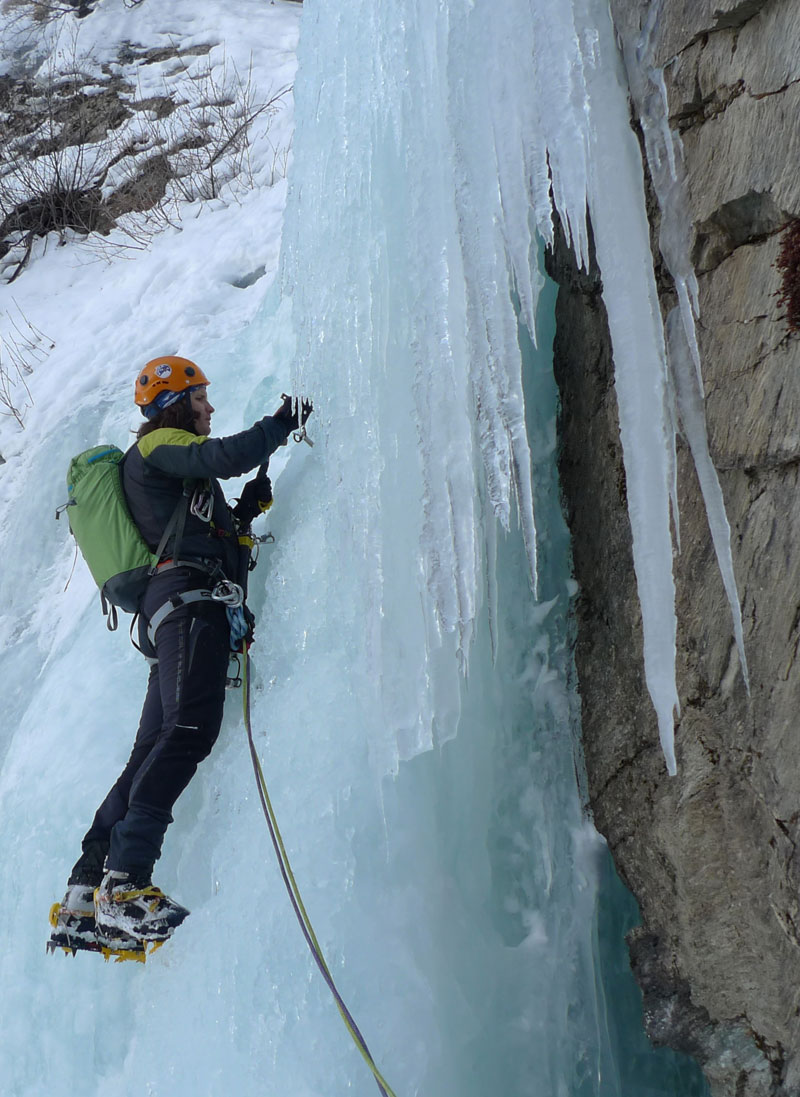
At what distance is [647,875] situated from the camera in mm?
2465

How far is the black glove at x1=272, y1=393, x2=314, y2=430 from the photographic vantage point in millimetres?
2893

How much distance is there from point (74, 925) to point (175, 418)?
1.56 m

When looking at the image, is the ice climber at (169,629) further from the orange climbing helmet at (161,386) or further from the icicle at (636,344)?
the icicle at (636,344)

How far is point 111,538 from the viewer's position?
2934mm

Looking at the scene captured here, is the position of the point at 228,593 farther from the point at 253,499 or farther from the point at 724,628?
the point at 724,628

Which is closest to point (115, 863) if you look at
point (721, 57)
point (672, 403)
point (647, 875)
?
point (647, 875)

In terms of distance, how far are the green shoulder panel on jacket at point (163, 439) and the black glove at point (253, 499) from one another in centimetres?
30

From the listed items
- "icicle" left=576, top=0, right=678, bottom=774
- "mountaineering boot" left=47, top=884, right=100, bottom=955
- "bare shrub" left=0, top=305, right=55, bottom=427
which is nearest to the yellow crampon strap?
"mountaineering boot" left=47, top=884, right=100, bottom=955

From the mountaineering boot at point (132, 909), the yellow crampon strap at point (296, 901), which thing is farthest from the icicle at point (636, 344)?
the mountaineering boot at point (132, 909)

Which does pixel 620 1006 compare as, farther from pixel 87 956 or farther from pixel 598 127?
pixel 598 127

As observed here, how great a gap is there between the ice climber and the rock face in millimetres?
1117

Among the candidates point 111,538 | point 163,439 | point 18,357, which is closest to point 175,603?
point 111,538

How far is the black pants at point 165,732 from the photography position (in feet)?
8.40

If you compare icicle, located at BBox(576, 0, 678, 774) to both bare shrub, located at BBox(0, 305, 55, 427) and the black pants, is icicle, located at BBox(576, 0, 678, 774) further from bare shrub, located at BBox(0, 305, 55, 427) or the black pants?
bare shrub, located at BBox(0, 305, 55, 427)
